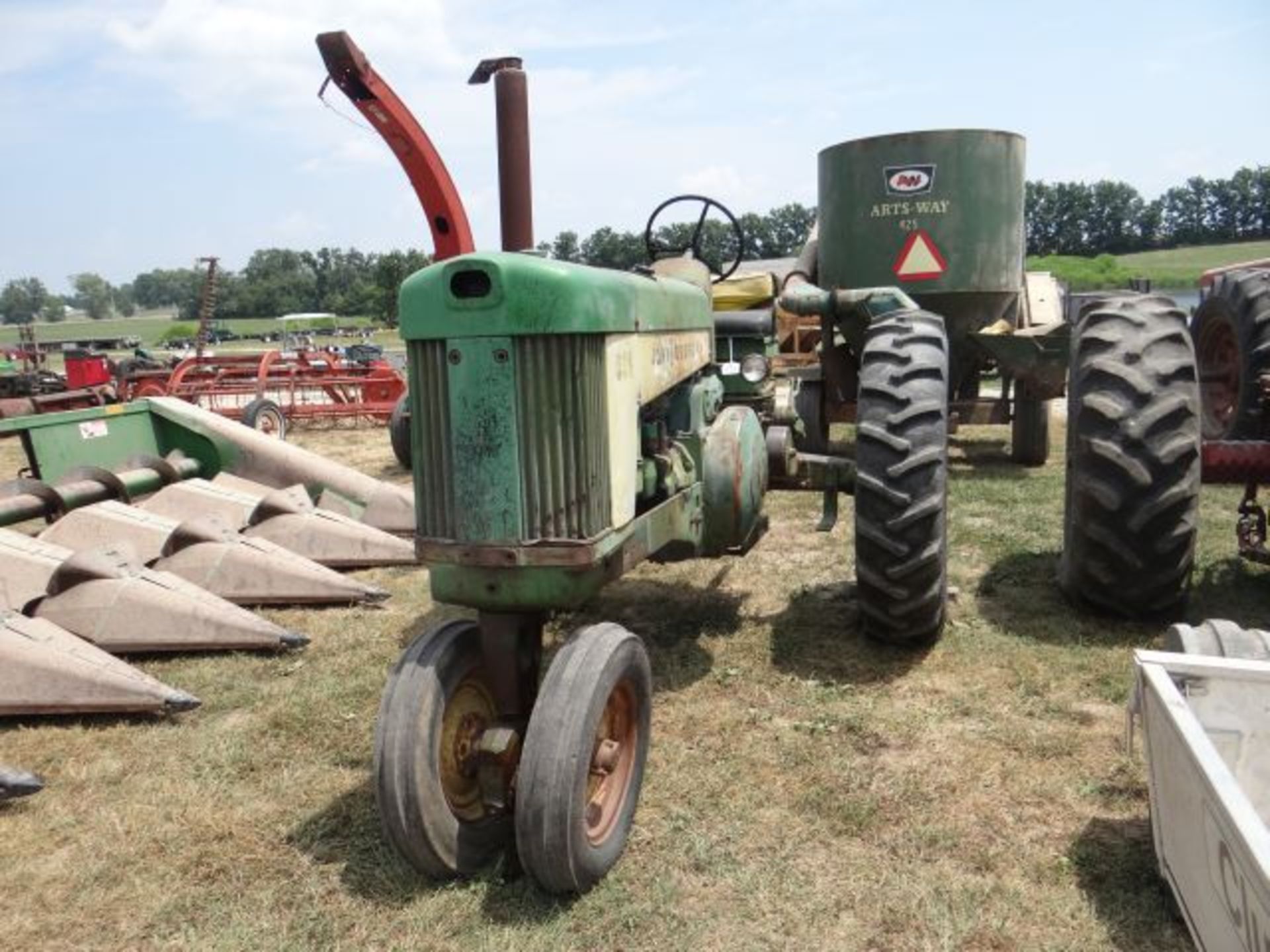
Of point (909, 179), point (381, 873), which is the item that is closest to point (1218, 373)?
point (909, 179)

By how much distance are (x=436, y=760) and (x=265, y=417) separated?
8.17m

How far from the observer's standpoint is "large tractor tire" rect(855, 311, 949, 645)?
3537 mm

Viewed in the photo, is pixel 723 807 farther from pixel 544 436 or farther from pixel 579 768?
pixel 544 436

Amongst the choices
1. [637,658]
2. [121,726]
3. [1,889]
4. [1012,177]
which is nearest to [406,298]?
[637,658]

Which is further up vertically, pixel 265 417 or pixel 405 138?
pixel 405 138

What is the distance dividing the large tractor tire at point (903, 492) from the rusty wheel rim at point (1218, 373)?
94.7 inches

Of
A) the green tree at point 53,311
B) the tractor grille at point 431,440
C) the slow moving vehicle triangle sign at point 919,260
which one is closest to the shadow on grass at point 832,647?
the tractor grille at point 431,440

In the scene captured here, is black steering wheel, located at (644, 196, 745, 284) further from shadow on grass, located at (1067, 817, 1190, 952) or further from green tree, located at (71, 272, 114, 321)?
green tree, located at (71, 272, 114, 321)

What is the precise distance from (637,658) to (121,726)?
86.1 inches

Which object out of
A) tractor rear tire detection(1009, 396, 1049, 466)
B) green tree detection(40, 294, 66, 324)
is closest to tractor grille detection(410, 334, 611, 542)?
tractor rear tire detection(1009, 396, 1049, 466)

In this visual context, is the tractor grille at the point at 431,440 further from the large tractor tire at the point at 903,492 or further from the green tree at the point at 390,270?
the green tree at the point at 390,270

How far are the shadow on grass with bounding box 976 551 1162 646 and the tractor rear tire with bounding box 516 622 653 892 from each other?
2180 millimetres

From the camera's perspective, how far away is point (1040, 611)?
4375 mm

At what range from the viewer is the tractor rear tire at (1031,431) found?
7.81 metres
